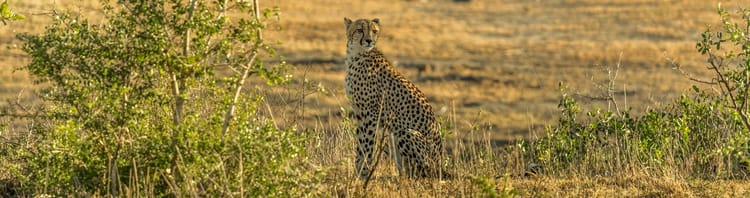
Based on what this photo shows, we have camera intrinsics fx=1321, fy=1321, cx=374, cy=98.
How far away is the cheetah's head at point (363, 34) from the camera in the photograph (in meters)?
9.03

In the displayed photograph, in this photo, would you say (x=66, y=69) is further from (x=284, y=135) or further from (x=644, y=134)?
(x=644, y=134)

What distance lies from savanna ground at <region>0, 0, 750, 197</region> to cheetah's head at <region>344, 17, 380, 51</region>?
1.88ft

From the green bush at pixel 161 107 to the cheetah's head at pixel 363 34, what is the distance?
2.54m

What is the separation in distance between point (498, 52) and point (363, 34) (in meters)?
19.5

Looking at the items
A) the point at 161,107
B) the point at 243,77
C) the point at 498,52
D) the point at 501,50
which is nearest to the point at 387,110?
the point at 161,107

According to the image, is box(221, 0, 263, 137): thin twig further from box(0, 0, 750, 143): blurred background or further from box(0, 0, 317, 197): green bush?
box(0, 0, 750, 143): blurred background

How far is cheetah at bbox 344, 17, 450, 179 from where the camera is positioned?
27.7 feet

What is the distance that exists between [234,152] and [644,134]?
359cm

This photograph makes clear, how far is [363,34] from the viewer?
9070mm

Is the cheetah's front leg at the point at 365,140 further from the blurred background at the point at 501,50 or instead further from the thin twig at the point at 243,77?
the blurred background at the point at 501,50

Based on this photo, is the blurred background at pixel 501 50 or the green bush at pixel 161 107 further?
the blurred background at pixel 501 50

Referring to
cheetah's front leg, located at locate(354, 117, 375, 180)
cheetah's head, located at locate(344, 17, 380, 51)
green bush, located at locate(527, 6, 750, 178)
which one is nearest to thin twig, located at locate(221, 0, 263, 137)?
cheetah's front leg, located at locate(354, 117, 375, 180)

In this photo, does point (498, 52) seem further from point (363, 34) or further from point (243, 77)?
point (243, 77)

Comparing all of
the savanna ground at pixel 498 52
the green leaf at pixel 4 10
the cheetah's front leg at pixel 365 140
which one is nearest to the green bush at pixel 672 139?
the cheetah's front leg at pixel 365 140
